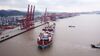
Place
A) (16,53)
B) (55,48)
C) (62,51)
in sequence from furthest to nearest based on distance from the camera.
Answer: (55,48), (62,51), (16,53)

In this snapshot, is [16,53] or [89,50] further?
[89,50]

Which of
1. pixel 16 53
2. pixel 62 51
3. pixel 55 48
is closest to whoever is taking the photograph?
pixel 16 53

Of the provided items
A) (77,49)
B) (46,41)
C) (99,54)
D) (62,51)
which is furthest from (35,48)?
(99,54)

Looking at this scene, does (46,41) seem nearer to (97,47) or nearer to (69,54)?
(69,54)

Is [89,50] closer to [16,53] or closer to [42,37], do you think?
[42,37]

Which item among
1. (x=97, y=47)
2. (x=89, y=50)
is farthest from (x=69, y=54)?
(x=97, y=47)

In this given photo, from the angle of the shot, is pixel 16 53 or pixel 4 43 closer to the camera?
pixel 16 53

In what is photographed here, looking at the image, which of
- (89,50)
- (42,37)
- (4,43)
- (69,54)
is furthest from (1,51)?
(89,50)
